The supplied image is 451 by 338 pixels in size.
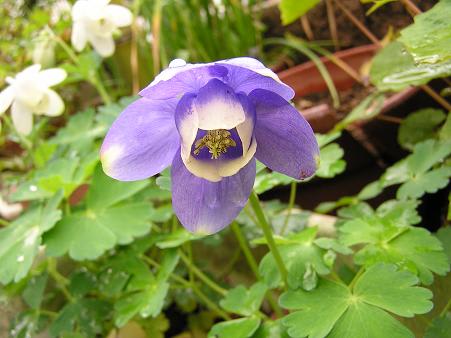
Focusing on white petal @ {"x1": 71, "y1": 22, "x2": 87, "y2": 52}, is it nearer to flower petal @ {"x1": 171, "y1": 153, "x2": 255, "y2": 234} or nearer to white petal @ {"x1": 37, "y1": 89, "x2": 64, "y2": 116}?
white petal @ {"x1": 37, "y1": 89, "x2": 64, "y2": 116}

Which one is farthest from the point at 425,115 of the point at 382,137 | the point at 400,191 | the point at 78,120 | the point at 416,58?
the point at 78,120

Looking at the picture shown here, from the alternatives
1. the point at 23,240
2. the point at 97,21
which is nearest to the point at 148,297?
the point at 23,240

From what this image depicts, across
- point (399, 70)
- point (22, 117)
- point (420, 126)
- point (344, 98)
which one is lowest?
point (344, 98)

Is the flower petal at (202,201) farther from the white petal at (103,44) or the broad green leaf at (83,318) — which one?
the white petal at (103,44)

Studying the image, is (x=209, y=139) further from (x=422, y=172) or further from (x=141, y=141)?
(x=422, y=172)

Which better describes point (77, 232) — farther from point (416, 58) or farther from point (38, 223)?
point (416, 58)

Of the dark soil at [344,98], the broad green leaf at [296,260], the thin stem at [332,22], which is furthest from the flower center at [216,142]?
the thin stem at [332,22]
